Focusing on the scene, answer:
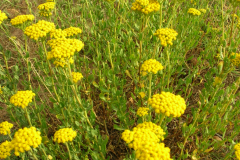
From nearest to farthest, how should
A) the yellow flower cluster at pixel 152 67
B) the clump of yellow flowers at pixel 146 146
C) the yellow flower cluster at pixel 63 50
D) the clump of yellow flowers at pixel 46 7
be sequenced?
the clump of yellow flowers at pixel 146 146
the yellow flower cluster at pixel 63 50
the yellow flower cluster at pixel 152 67
the clump of yellow flowers at pixel 46 7

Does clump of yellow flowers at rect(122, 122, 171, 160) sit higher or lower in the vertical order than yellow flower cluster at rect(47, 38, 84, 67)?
lower

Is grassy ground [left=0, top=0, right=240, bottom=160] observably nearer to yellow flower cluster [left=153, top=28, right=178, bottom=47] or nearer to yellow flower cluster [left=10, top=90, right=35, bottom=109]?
yellow flower cluster [left=153, top=28, right=178, bottom=47]

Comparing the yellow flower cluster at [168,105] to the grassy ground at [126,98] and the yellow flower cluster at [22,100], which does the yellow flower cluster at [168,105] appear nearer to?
the grassy ground at [126,98]

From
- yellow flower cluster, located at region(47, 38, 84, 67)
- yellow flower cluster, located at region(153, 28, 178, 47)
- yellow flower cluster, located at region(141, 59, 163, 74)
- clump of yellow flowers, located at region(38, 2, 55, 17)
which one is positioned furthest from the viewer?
clump of yellow flowers, located at region(38, 2, 55, 17)

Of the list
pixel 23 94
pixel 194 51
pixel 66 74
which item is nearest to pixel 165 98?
pixel 66 74

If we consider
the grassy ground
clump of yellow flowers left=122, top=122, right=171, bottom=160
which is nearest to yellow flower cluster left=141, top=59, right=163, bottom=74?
the grassy ground

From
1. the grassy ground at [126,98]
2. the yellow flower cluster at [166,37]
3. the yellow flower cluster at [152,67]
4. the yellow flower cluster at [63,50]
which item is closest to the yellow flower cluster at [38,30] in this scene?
the yellow flower cluster at [63,50]

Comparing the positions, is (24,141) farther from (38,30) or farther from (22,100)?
(38,30)
